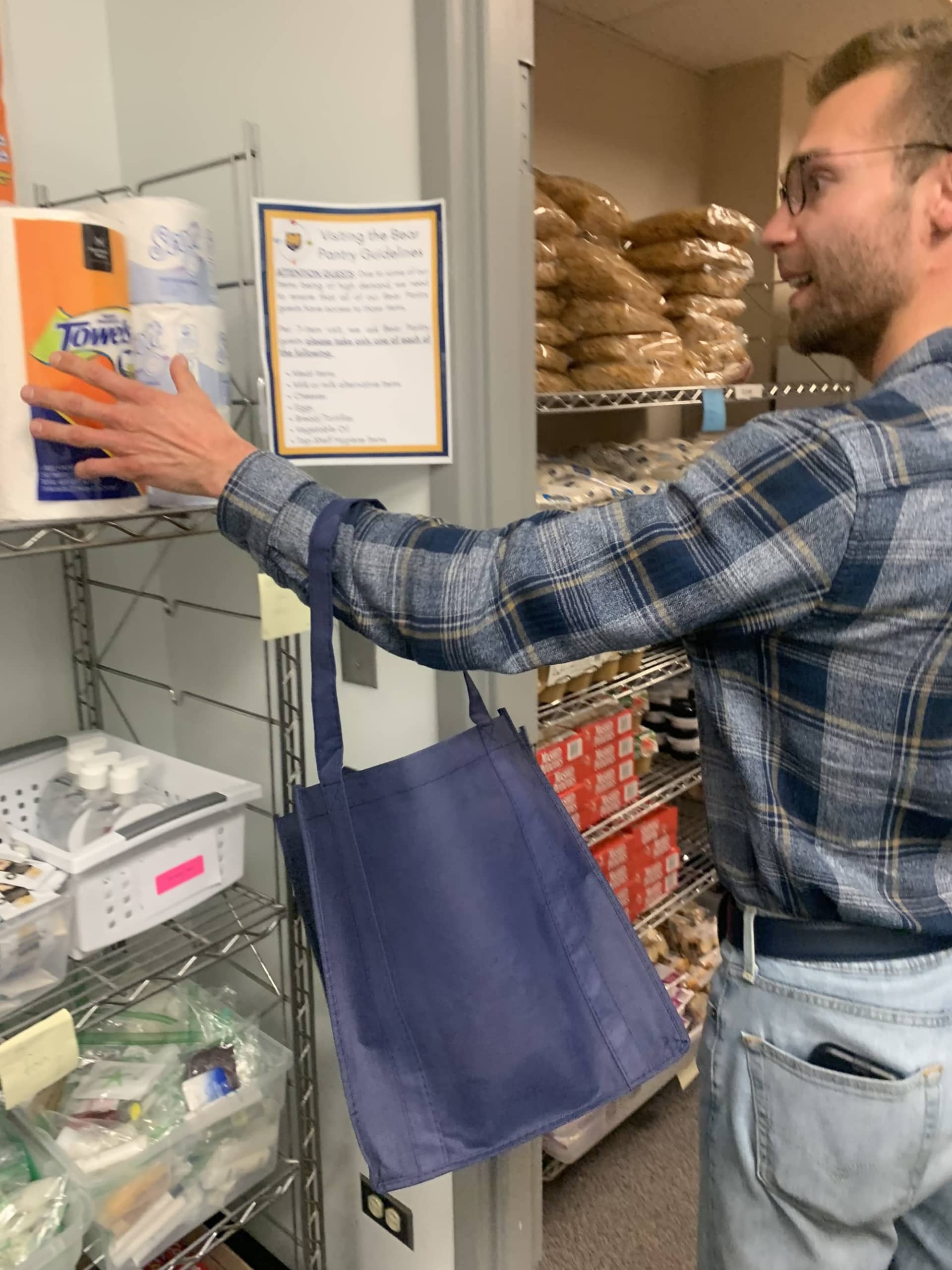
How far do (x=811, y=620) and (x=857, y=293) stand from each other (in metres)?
0.35

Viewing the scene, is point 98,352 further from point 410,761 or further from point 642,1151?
point 642,1151

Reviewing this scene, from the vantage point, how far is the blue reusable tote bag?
86 centimetres

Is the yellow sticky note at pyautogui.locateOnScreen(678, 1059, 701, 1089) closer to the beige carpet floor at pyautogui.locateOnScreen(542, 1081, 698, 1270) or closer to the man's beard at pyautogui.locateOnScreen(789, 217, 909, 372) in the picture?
the beige carpet floor at pyautogui.locateOnScreen(542, 1081, 698, 1270)

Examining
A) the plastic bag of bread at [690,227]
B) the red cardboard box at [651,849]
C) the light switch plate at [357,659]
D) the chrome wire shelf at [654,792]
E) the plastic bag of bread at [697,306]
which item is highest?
the plastic bag of bread at [690,227]

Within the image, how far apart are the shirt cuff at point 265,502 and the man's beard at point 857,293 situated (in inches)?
20.4

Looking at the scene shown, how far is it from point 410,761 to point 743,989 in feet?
1.31

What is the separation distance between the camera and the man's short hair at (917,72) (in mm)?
855

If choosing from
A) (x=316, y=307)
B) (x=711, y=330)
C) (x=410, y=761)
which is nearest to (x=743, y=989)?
(x=410, y=761)

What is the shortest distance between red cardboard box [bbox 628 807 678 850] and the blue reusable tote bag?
2.91 ft

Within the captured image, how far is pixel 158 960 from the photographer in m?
1.14

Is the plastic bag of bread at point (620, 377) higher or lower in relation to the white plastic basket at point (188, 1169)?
higher

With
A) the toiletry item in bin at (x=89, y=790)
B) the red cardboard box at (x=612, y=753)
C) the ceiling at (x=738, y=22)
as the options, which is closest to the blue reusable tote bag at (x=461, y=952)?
the toiletry item in bin at (x=89, y=790)

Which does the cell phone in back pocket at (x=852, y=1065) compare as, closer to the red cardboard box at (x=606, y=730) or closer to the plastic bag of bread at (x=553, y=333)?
the red cardboard box at (x=606, y=730)

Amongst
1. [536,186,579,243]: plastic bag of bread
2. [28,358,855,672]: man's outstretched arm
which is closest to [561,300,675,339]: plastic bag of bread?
[536,186,579,243]: plastic bag of bread
